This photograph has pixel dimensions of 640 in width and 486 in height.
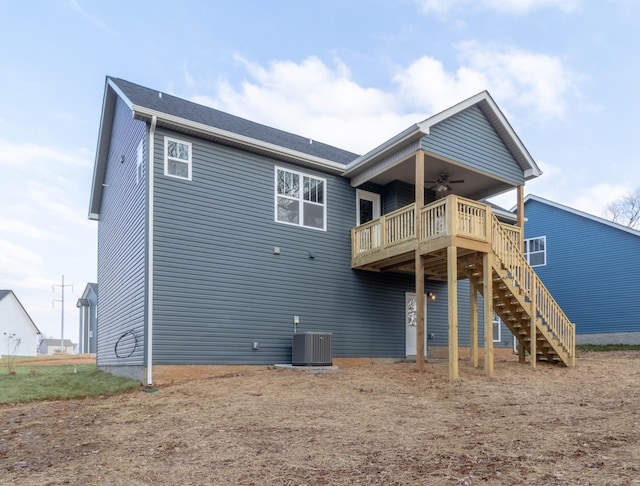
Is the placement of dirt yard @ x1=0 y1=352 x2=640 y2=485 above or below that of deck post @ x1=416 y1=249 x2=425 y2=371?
below

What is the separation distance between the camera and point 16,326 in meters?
43.6

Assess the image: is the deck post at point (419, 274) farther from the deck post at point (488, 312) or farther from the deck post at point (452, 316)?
the deck post at point (488, 312)

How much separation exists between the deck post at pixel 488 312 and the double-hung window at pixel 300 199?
14.0ft

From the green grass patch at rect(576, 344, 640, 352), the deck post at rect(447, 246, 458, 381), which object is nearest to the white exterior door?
the deck post at rect(447, 246, 458, 381)

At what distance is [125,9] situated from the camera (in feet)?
48.9

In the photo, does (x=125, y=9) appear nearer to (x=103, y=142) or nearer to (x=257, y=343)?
(x=103, y=142)

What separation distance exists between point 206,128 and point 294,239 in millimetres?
3412

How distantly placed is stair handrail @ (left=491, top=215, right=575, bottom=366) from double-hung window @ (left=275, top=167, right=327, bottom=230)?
4.35m

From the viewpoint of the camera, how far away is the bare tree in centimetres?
3753

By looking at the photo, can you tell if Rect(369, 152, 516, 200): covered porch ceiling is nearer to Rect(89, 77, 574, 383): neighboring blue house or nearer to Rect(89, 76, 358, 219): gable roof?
Rect(89, 77, 574, 383): neighboring blue house

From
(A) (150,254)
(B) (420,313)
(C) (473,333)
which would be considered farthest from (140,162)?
(C) (473,333)

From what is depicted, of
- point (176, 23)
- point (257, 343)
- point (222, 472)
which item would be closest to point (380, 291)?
point (257, 343)

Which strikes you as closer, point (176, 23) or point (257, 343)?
point (257, 343)

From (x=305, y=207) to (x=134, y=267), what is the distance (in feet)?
14.5
